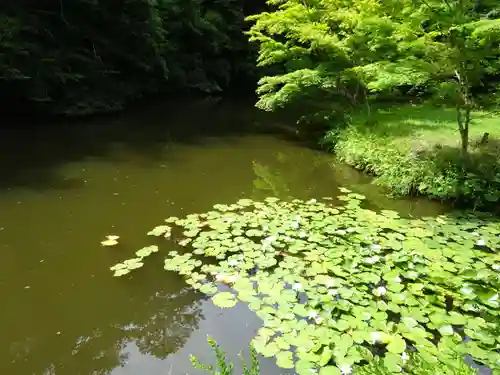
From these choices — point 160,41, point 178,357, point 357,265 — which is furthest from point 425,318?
point 160,41

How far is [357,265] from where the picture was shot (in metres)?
4.29

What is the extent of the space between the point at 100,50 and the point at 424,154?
9.91m

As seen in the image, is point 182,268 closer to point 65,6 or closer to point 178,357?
point 178,357

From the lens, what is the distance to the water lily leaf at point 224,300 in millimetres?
3828

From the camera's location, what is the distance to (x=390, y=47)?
7652 millimetres

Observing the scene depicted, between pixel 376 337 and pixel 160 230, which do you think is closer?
pixel 376 337

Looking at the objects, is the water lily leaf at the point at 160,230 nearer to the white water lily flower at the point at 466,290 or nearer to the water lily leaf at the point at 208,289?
the water lily leaf at the point at 208,289

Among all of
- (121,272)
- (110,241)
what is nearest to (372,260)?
(121,272)

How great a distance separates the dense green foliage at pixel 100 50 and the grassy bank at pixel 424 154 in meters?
6.92

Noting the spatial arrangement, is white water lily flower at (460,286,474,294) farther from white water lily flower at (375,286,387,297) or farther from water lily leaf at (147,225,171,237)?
water lily leaf at (147,225,171,237)

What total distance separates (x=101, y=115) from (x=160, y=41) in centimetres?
373

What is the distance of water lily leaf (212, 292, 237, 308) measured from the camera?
3828 mm

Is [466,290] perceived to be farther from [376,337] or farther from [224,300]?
[224,300]

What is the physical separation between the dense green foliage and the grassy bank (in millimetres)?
6925
